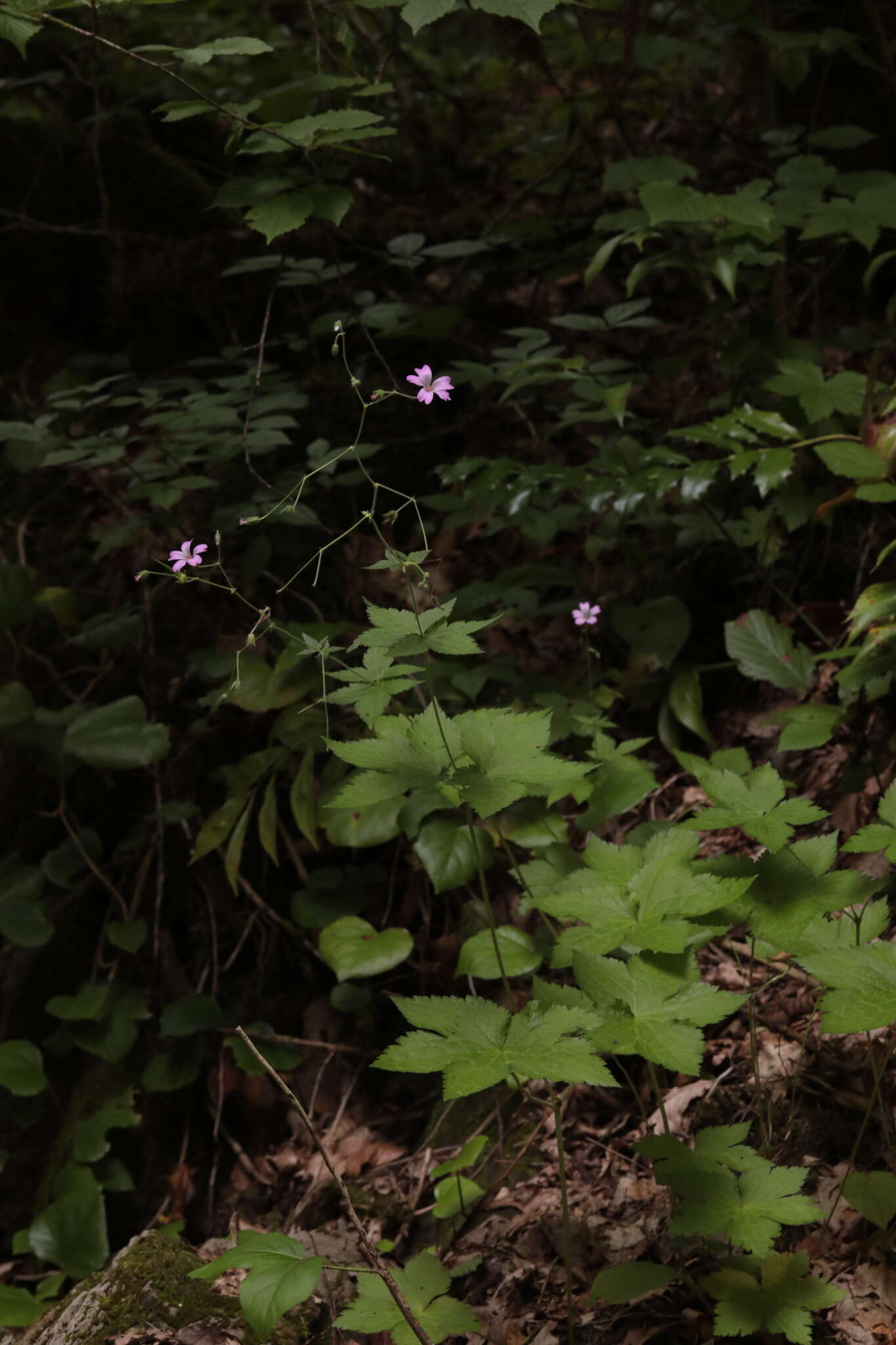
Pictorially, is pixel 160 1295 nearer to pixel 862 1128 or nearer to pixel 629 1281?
pixel 629 1281

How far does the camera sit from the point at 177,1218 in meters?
2.46

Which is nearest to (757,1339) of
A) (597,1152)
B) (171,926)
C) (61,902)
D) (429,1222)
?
(597,1152)

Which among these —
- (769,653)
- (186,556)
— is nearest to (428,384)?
(186,556)

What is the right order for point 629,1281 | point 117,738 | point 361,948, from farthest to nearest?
point 117,738 < point 361,948 < point 629,1281

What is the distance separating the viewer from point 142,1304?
4.88 feet

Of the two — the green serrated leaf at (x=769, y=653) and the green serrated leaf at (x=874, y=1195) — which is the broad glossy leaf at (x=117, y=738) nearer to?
the green serrated leaf at (x=769, y=653)

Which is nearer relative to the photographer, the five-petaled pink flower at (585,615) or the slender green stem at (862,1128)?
the slender green stem at (862,1128)

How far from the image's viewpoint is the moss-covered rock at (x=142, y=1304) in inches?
57.4

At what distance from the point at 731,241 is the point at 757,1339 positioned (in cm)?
250

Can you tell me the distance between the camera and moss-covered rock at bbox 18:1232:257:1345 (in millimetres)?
1458

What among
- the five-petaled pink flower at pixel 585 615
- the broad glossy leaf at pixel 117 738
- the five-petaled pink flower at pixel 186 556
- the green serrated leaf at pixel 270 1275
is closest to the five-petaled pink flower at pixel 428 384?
the five-petaled pink flower at pixel 186 556

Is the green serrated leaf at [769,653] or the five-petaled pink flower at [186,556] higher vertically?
the five-petaled pink flower at [186,556]

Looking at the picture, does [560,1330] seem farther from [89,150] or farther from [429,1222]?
[89,150]

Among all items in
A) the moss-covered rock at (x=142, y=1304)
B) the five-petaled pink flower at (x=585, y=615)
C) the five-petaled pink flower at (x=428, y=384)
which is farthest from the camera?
the five-petaled pink flower at (x=585, y=615)
